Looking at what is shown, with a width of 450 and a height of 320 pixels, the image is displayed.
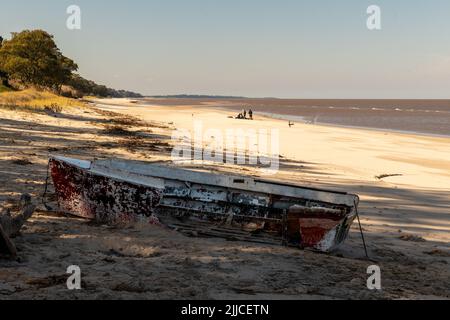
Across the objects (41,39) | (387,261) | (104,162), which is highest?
(41,39)

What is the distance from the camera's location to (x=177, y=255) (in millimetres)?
6285

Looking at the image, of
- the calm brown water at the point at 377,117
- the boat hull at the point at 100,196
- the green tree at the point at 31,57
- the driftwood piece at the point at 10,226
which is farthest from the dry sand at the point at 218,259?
the green tree at the point at 31,57

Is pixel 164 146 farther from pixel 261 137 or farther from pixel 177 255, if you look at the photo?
pixel 177 255

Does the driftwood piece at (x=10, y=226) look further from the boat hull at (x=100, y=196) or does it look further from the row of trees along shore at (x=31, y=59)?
the row of trees along shore at (x=31, y=59)

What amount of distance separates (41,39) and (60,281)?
56569mm

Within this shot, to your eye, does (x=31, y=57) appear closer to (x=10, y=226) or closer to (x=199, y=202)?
(x=199, y=202)

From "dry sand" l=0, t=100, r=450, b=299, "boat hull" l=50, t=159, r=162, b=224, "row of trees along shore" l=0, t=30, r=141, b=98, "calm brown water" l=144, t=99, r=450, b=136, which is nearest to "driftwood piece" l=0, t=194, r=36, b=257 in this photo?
"dry sand" l=0, t=100, r=450, b=299

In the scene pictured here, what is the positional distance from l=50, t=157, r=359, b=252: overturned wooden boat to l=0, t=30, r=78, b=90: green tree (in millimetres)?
50402

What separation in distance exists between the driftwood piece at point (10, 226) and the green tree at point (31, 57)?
51644mm

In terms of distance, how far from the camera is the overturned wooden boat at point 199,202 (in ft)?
25.3

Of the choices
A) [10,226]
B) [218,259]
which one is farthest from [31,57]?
[218,259]

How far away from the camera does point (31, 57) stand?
54.9 meters

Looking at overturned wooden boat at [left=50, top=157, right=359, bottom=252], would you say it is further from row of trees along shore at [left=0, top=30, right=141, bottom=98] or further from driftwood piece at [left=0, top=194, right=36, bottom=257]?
row of trees along shore at [left=0, top=30, right=141, bottom=98]

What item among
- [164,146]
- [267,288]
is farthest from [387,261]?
[164,146]
